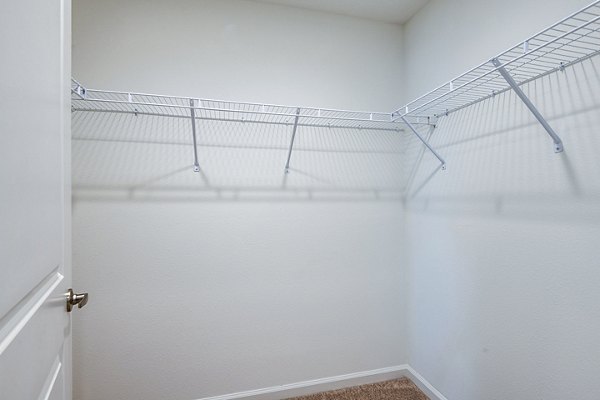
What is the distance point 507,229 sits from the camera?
1.25m

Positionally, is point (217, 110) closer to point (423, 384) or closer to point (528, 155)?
point (528, 155)

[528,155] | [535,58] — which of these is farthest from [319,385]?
[535,58]

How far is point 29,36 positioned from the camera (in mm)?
536

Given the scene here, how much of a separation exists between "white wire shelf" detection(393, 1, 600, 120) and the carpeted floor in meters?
1.71

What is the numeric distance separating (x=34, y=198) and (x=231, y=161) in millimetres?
1160

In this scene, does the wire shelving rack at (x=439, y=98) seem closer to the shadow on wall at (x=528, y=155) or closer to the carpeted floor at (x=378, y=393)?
the shadow on wall at (x=528, y=155)

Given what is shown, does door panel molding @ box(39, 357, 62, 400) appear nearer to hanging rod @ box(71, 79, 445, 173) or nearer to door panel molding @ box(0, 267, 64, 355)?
door panel molding @ box(0, 267, 64, 355)

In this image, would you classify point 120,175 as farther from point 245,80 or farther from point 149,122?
point 245,80

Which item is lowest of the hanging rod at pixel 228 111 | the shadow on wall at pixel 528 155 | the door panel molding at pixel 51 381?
the door panel molding at pixel 51 381

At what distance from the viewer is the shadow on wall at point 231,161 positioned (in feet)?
5.02

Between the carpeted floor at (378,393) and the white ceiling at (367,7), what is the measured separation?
2.46 metres

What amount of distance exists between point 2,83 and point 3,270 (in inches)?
11.3

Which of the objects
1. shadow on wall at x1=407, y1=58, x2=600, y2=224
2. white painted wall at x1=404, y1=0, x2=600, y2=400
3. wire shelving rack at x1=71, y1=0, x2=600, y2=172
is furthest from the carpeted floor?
wire shelving rack at x1=71, y1=0, x2=600, y2=172

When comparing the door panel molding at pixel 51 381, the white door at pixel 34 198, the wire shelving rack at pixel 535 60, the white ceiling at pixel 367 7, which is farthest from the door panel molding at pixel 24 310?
the white ceiling at pixel 367 7
